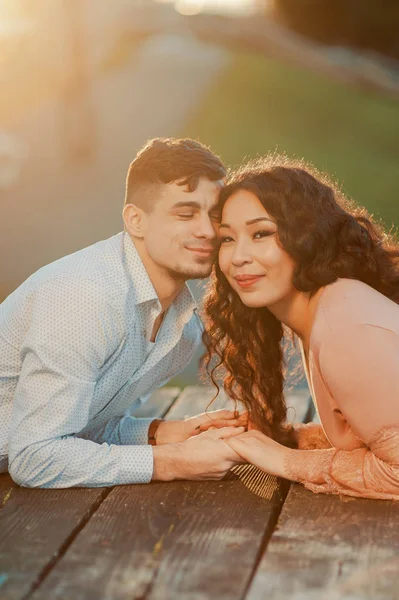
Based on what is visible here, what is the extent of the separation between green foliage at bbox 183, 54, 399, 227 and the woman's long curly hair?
8.28 m

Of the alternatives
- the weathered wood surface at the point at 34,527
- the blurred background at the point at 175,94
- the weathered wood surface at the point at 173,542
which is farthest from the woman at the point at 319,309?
the blurred background at the point at 175,94

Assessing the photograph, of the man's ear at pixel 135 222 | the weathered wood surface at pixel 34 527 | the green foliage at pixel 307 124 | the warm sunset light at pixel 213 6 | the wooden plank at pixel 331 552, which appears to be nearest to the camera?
the wooden plank at pixel 331 552

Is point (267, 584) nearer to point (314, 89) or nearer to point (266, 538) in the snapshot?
point (266, 538)

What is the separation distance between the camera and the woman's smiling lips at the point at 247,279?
138 inches

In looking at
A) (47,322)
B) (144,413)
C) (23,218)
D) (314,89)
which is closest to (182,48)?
(314,89)

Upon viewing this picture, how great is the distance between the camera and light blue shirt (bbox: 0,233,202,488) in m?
3.39

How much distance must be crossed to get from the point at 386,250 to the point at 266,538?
1.28 metres

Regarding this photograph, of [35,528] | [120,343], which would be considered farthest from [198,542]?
[120,343]

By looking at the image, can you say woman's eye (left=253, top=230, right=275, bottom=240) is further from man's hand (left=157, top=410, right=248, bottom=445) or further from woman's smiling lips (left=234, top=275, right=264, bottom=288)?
man's hand (left=157, top=410, right=248, bottom=445)

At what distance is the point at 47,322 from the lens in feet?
11.4

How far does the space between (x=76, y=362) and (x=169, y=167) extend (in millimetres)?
870

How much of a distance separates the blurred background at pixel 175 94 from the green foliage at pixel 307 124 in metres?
0.04

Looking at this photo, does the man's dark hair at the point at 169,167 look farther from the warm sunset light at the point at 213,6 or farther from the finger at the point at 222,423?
the warm sunset light at the point at 213,6

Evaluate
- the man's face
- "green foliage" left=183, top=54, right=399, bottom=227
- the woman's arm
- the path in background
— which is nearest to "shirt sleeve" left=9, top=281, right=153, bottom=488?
the man's face
